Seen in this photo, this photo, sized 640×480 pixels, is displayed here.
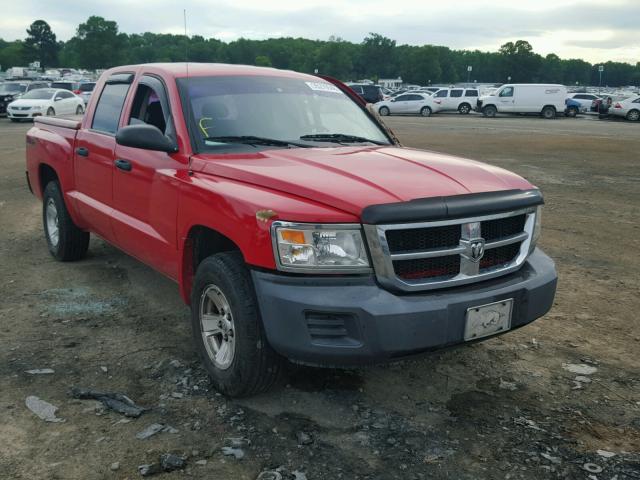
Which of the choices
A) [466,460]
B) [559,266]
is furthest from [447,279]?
[559,266]

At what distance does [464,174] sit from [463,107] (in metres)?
38.4

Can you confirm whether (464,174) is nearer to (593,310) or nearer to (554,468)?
(554,468)

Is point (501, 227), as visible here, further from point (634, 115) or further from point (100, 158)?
point (634, 115)

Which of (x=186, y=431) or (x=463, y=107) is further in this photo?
(x=463, y=107)

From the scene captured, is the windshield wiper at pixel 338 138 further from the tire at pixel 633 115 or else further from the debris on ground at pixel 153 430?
the tire at pixel 633 115

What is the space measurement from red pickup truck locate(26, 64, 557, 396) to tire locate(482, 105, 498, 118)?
33.7 m

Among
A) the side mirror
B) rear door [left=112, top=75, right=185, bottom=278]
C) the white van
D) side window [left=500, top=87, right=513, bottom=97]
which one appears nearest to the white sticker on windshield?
rear door [left=112, top=75, right=185, bottom=278]

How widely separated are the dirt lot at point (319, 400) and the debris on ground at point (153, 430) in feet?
0.08

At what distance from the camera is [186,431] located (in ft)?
10.5

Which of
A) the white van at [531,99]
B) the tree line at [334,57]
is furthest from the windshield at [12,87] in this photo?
the tree line at [334,57]

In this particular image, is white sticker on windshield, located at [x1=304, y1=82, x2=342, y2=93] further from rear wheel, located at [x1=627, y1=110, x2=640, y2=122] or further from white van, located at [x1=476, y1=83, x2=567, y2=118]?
rear wheel, located at [x1=627, y1=110, x2=640, y2=122]

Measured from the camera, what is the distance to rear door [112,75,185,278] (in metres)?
3.96

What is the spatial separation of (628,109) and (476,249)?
34.2 meters

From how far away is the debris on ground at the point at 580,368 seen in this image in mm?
3955
